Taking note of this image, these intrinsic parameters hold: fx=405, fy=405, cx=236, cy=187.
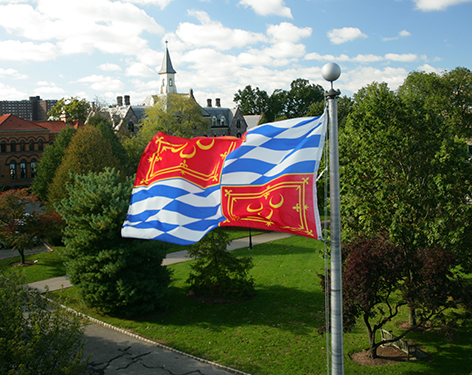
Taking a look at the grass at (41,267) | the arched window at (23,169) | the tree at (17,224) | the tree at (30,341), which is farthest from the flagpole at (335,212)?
the arched window at (23,169)

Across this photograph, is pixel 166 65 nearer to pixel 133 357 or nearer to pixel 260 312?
pixel 260 312

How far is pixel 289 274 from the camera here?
79.1ft

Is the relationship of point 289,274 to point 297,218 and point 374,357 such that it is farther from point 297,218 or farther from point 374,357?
point 297,218

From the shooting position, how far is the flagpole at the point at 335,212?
627cm

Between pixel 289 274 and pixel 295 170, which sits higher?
pixel 295 170

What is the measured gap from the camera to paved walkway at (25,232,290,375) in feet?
45.2

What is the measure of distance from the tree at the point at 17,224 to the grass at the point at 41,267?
1.31m

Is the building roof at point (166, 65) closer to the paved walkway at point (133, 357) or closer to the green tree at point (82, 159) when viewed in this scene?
the green tree at point (82, 159)

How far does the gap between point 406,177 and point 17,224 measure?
2386cm

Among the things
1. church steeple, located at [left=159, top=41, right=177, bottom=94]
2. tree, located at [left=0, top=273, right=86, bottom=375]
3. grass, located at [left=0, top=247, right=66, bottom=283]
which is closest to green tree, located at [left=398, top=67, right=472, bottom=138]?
grass, located at [left=0, top=247, right=66, bottom=283]

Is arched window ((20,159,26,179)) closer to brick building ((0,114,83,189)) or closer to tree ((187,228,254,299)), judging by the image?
brick building ((0,114,83,189))

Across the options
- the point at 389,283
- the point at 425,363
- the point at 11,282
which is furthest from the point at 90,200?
the point at 425,363

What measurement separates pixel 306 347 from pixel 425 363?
13.3 ft

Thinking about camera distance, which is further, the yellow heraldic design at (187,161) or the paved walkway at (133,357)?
the paved walkway at (133,357)
